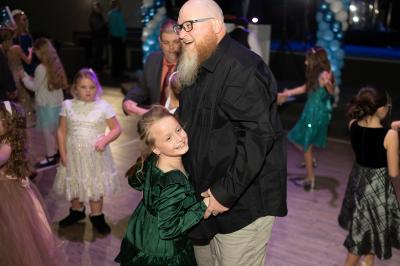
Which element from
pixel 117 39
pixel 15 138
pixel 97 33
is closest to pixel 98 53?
pixel 97 33

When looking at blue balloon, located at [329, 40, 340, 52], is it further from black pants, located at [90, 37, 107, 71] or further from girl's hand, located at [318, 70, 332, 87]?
Answer: black pants, located at [90, 37, 107, 71]

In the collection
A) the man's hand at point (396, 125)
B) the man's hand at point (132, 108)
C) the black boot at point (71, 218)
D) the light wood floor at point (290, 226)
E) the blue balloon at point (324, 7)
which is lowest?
the light wood floor at point (290, 226)

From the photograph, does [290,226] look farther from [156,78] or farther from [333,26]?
[333,26]

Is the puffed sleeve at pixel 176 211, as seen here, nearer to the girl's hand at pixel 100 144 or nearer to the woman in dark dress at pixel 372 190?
the woman in dark dress at pixel 372 190

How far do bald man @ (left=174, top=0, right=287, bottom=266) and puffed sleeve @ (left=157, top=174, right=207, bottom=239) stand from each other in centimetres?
5

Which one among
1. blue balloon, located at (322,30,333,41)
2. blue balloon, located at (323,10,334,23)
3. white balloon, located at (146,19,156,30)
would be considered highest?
blue balloon, located at (323,10,334,23)

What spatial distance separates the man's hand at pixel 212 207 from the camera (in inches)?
72.7

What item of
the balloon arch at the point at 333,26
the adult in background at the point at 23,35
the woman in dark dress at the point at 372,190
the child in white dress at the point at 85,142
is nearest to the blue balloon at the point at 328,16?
the balloon arch at the point at 333,26

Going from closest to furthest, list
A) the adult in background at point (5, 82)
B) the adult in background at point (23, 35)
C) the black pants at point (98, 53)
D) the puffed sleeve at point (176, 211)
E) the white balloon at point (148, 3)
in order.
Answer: the puffed sleeve at point (176, 211)
the adult in background at point (5, 82)
the adult in background at point (23, 35)
the white balloon at point (148, 3)
the black pants at point (98, 53)

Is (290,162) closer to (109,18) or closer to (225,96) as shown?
(225,96)

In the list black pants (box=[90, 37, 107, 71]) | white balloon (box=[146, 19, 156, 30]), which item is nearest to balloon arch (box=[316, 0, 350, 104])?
white balloon (box=[146, 19, 156, 30])

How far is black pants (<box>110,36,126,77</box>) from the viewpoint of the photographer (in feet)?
35.6

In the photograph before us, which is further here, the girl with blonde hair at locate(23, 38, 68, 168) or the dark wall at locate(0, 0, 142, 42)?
the dark wall at locate(0, 0, 142, 42)

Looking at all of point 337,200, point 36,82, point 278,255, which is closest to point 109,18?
point 36,82
